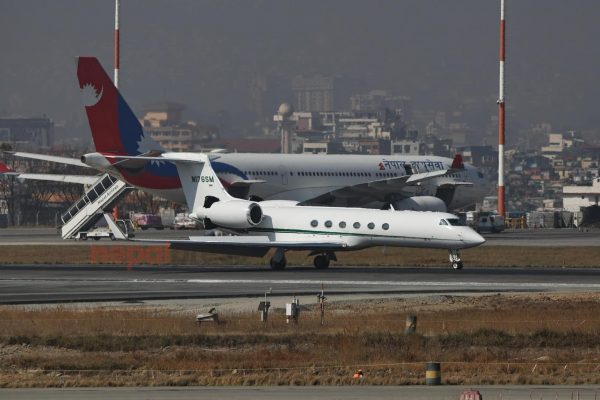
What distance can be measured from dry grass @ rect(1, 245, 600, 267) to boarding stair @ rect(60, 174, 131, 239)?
48.9 feet

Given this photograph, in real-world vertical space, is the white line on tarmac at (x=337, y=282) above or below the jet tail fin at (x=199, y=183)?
below

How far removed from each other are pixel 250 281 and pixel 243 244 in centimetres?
670

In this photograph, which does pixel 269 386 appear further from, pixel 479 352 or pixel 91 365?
pixel 479 352

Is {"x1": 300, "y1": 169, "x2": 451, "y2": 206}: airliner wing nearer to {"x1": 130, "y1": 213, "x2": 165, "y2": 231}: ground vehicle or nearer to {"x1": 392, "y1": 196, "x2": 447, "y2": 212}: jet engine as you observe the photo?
{"x1": 392, "y1": 196, "x2": 447, "y2": 212}: jet engine

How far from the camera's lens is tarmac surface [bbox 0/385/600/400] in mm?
25031

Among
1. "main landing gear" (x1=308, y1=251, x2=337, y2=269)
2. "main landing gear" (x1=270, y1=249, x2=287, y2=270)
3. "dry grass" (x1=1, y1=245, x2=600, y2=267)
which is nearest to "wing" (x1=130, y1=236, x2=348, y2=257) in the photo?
"main landing gear" (x1=270, y1=249, x2=287, y2=270)

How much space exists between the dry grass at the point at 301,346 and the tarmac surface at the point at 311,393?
80 cm

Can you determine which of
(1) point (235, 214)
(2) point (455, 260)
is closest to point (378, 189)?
(1) point (235, 214)

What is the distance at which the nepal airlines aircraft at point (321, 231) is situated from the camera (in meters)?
59.2

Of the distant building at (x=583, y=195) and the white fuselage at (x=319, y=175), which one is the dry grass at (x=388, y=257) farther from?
the distant building at (x=583, y=195)

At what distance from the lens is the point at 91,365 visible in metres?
A: 29.6

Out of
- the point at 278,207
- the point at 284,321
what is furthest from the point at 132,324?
the point at 278,207

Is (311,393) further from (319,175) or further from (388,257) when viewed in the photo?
(319,175)

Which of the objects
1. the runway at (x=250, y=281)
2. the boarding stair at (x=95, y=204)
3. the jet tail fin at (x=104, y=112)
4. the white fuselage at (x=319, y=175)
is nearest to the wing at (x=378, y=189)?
the white fuselage at (x=319, y=175)
